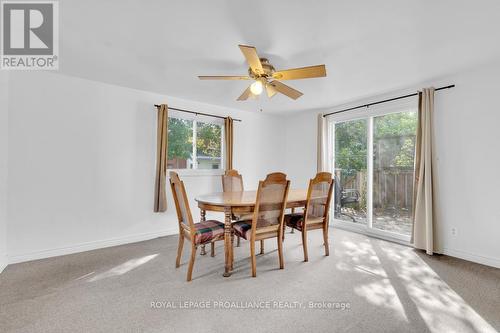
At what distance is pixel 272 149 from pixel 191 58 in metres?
3.28

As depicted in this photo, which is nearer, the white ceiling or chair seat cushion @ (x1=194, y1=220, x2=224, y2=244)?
the white ceiling

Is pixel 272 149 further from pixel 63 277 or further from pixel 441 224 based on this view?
pixel 63 277

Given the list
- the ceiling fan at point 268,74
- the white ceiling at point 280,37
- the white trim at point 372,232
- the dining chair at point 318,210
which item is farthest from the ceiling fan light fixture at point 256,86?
the white trim at point 372,232

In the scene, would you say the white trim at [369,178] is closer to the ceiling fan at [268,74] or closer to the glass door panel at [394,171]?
the glass door panel at [394,171]

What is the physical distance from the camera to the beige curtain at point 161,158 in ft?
12.3

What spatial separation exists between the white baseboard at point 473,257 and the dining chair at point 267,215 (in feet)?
7.47

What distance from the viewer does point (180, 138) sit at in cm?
423

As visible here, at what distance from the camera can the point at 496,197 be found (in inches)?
109

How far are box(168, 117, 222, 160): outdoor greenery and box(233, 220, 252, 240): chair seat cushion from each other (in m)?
2.03

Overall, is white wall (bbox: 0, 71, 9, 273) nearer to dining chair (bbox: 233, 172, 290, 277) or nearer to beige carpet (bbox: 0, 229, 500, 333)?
beige carpet (bbox: 0, 229, 500, 333)

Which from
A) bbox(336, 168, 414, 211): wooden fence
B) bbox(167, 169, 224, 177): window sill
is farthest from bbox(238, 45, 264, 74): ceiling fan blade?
bbox(336, 168, 414, 211): wooden fence

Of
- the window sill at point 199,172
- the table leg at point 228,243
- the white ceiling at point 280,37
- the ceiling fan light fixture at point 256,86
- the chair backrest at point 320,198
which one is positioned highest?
the white ceiling at point 280,37

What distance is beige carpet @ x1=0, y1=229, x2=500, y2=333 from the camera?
5.71 feet

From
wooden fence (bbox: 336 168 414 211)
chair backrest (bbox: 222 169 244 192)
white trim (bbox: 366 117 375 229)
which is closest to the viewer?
wooden fence (bbox: 336 168 414 211)
